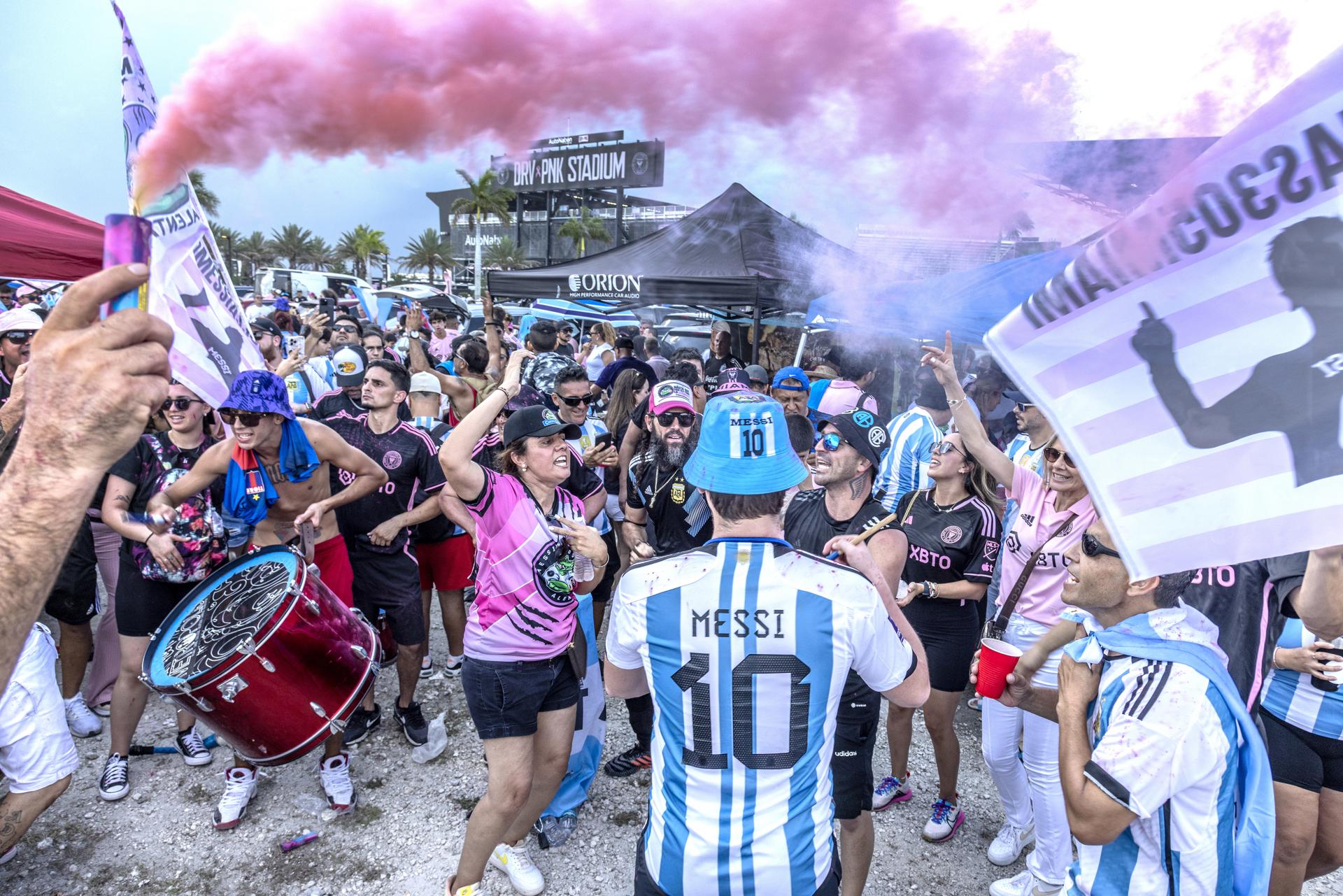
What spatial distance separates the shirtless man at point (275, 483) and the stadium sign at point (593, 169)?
18.4ft

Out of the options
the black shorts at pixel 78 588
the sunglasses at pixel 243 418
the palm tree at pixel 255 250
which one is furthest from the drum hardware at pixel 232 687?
the palm tree at pixel 255 250

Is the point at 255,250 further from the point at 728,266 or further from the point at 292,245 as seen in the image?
the point at 728,266

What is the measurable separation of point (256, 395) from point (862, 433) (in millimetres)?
3109

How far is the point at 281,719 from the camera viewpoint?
3471 millimetres

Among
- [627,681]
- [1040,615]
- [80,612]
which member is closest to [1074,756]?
[627,681]

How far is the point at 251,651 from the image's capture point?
129 inches

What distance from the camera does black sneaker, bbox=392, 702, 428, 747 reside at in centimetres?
471

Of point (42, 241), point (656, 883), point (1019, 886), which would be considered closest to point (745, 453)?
point (656, 883)

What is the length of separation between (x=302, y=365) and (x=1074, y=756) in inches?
301

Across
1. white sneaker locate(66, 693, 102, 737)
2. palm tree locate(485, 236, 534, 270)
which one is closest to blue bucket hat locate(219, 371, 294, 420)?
white sneaker locate(66, 693, 102, 737)

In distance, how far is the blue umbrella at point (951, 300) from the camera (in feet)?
22.6

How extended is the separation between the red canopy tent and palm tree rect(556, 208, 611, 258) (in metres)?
32.2

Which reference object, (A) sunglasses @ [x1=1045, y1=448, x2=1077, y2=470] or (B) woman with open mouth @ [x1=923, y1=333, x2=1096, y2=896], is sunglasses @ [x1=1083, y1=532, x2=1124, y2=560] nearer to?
(B) woman with open mouth @ [x1=923, y1=333, x2=1096, y2=896]

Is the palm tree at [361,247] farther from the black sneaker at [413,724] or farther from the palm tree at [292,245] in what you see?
the black sneaker at [413,724]
